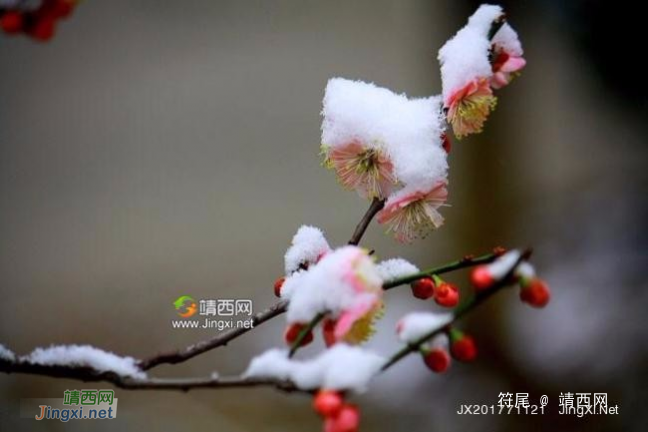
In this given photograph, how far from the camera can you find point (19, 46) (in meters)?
1.07

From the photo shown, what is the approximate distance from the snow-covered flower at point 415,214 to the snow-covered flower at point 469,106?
0.05m

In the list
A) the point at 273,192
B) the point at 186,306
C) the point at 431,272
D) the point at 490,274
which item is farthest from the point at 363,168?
the point at 273,192

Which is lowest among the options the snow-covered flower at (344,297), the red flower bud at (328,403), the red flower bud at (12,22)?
the red flower bud at (328,403)

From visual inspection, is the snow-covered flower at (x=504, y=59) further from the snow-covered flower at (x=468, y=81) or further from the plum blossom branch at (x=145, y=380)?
the plum blossom branch at (x=145, y=380)

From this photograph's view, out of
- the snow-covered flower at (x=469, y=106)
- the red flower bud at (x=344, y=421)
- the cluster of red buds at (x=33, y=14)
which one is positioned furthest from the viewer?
the snow-covered flower at (x=469, y=106)

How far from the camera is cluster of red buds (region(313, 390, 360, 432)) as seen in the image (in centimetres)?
42

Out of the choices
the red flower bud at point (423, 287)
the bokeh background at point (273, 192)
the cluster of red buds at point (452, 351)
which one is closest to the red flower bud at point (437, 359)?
the cluster of red buds at point (452, 351)

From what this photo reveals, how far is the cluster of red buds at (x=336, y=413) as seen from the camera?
0.42 metres

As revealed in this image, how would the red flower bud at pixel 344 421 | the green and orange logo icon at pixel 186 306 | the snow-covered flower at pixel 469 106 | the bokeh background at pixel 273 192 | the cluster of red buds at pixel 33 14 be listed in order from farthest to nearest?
the bokeh background at pixel 273 192
the green and orange logo icon at pixel 186 306
the snow-covered flower at pixel 469 106
the cluster of red buds at pixel 33 14
the red flower bud at pixel 344 421

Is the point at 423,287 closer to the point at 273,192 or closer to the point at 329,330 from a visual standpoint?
the point at 329,330

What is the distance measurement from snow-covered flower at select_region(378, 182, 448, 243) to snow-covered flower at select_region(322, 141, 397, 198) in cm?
2

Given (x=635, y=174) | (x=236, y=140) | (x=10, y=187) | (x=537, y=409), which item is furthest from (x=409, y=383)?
(x=10, y=187)

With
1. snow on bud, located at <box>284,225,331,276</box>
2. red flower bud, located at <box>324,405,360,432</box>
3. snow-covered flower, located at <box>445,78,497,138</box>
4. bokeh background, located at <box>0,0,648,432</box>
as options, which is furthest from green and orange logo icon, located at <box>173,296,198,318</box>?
red flower bud, located at <box>324,405,360,432</box>

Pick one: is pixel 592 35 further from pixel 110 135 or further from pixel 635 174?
pixel 110 135
